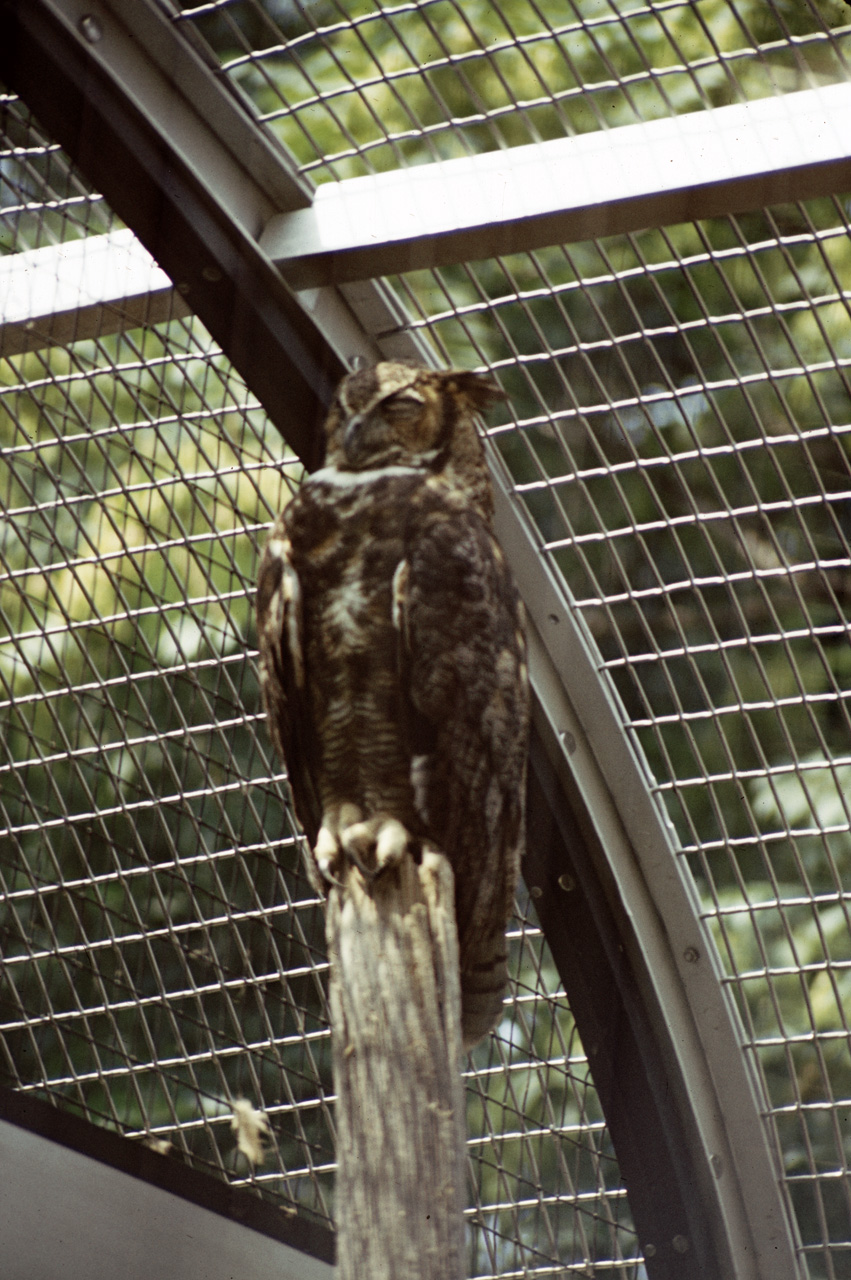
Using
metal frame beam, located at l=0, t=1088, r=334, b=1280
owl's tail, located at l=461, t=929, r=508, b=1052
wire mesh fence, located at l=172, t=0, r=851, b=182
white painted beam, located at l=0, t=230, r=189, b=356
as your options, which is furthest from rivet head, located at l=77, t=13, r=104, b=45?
metal frame beam, located at l=0, t=1088, r=334, b=1280

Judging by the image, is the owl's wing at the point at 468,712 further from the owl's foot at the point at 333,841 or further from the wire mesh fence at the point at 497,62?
the wire mesh fence at the point at 497,62

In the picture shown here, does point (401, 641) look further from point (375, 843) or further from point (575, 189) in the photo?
point (575, 189)

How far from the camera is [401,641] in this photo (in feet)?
3.35

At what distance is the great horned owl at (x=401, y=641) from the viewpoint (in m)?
1.03

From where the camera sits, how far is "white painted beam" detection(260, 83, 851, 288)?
1099mm

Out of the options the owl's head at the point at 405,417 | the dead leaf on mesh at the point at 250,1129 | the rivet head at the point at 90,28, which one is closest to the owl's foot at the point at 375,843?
the owl's head at the point at 405,417

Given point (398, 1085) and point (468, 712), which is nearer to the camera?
point (398, 1085)

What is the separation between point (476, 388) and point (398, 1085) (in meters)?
0.59

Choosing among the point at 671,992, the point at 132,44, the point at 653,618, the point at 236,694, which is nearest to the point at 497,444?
the point at 653,618

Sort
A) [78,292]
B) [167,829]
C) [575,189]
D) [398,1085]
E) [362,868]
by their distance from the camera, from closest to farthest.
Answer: [398,1085], [362,868], [575,189], [78,292], [167,829]

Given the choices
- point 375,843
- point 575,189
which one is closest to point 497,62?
point 575,189

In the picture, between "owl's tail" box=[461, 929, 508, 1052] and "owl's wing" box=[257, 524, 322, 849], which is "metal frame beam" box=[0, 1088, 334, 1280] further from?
"owl's wing" box=[257, 524, 322, 849]

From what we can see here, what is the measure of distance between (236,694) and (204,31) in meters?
0.70

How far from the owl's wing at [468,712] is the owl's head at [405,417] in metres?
0.05
